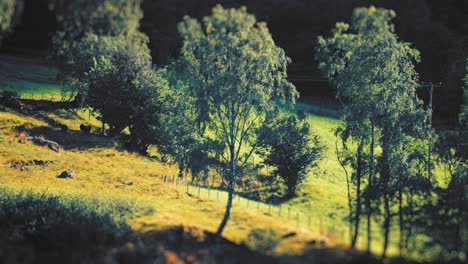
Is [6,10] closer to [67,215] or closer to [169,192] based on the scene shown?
[67,215]

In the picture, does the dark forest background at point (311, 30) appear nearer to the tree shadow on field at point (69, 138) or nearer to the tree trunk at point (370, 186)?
the tree shadow on field at point (69, 138)

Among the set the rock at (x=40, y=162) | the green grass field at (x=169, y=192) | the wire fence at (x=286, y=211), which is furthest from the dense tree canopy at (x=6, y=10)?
the rock at (x=40, y=162)

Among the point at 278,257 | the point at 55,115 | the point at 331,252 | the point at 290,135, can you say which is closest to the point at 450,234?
the point at 331,252

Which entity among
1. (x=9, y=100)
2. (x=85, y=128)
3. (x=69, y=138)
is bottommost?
(x=69, y=138)

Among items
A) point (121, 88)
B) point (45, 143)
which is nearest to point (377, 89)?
point (121, 88)

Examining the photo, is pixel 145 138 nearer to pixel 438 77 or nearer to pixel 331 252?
pixel 331 252

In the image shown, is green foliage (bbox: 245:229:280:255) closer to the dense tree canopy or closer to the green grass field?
the green grass field

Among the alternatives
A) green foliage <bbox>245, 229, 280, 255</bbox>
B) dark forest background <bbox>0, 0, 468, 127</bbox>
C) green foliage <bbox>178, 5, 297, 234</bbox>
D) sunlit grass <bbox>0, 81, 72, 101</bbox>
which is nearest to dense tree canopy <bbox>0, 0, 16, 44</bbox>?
green foliage <bbox>178, 5, 297, 234</bbox>
